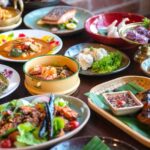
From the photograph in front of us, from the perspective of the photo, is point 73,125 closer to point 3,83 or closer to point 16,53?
point 3,83

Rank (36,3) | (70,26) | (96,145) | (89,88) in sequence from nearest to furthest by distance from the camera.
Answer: (96,145), (89,88), (70,26), (36,3)

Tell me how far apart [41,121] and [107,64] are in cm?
38

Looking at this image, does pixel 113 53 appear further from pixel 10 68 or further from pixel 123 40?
pixel 10 68

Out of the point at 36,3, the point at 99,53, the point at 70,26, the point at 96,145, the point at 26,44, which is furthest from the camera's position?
the point at 36,3

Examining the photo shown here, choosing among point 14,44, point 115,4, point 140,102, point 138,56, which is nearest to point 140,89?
point 140,102

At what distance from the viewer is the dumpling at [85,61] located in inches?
47.7

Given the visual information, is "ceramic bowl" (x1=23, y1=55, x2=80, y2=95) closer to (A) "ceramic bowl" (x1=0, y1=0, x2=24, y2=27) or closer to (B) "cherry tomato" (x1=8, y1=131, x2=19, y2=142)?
(B) "cherry tomato" (x1=8, y1=131, x2=19, y2=142)

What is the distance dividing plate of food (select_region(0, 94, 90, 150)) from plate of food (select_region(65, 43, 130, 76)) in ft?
0.71

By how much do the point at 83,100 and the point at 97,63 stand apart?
177 mm

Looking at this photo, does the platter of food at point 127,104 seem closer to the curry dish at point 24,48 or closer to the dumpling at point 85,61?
the dumpling at point 85,61

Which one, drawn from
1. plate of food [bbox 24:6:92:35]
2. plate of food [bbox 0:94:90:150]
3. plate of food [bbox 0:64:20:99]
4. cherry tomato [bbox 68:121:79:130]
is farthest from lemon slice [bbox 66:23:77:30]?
cherry tomato [bbox 68:121:79:130]

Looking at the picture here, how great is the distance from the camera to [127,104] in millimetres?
970

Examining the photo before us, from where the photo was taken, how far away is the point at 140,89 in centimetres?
107

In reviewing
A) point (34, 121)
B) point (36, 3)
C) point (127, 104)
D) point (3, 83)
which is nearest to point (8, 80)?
point (3, 83)
